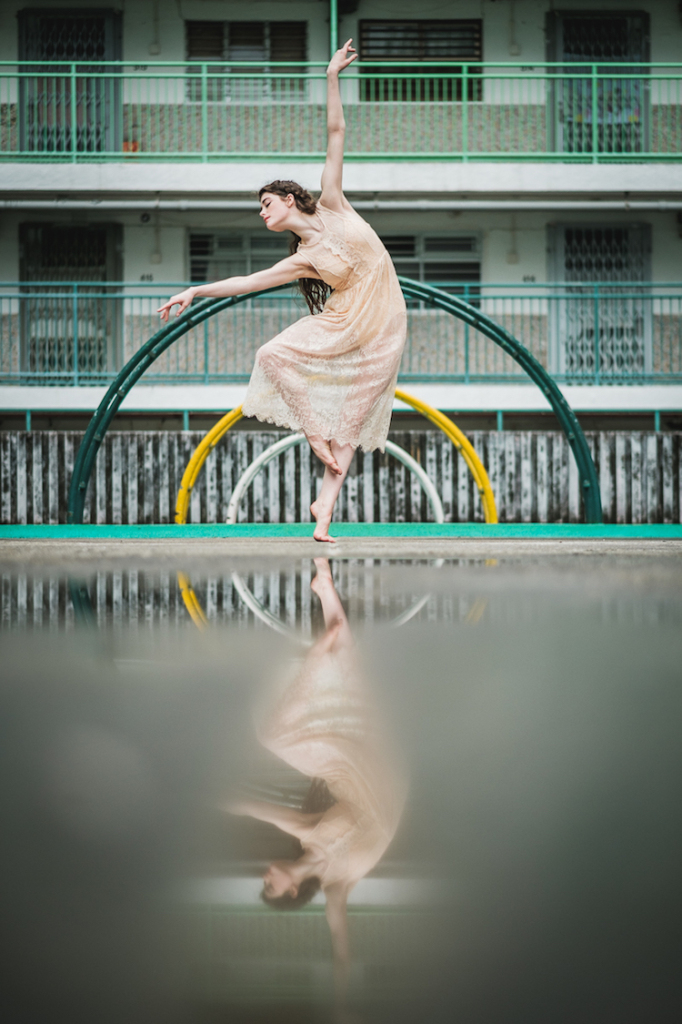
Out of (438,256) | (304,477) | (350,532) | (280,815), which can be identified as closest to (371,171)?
(438,256)

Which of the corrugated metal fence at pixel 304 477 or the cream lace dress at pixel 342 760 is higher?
the corrugated metal fence at pixel 304 477

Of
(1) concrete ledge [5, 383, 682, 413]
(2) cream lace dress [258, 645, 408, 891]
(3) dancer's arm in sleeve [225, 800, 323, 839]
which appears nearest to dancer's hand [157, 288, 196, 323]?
(2) cream lace dress [258, 645, 408, 891]

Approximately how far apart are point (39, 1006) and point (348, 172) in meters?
13.5

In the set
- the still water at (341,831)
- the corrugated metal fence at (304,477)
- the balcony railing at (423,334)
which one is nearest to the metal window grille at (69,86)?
the balcony railing at (423,334)

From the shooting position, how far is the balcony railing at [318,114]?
1405 cm

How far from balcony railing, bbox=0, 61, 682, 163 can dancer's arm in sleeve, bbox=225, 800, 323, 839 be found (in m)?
14.4

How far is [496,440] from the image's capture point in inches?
400

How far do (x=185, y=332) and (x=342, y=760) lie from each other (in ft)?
14.5

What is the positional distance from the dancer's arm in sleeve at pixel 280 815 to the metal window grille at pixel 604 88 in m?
14.9

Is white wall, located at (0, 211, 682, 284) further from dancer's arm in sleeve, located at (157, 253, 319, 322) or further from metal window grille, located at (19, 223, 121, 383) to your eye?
dancer's arm in sleeve, located at (157, 253, 319, 322)

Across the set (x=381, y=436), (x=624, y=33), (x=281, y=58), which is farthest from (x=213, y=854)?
(x=624, y=33)

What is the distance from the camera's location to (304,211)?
292 centimetres

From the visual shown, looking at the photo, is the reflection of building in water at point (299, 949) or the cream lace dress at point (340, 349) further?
the cream lace dress at point (340, 349)

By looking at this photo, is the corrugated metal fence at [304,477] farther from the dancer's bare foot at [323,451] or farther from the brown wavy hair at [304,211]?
the dancer's bare foot at [323,451]
